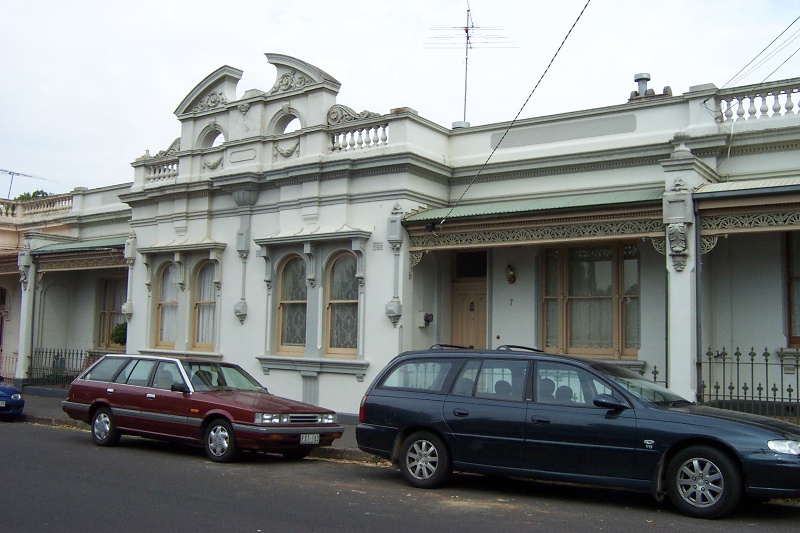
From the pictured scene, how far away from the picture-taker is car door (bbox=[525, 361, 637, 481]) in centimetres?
837

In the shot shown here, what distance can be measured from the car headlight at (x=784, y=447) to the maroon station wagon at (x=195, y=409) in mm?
6129

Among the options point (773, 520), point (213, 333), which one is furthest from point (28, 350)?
point (773, 520)

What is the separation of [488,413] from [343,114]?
9.03 meters

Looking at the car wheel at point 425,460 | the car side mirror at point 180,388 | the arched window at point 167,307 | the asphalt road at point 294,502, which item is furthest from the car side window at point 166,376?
the arched window at point 167,307

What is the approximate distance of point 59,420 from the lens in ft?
53.7

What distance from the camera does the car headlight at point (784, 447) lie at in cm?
771

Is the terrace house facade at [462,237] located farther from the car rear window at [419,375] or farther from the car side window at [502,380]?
the car rear window at [419,375]

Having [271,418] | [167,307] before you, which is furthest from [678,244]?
[167,307]

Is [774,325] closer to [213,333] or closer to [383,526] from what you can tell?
[383,526]

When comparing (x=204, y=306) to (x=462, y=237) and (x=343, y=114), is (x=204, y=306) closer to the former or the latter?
(x=343, y=114)

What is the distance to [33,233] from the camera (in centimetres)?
2278

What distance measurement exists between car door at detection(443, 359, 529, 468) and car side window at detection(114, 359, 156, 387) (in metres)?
5.54

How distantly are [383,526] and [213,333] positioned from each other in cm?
1163

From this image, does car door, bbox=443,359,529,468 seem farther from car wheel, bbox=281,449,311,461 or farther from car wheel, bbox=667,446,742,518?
car wheel, bbox=281,449,311,461
